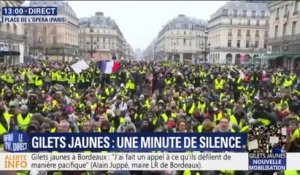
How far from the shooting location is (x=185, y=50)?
14750cm

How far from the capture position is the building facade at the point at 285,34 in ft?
174

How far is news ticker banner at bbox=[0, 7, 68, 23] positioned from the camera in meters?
8.01

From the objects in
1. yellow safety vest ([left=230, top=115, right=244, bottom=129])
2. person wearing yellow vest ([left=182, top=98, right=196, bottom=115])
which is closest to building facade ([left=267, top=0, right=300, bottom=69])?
person wearing yellow vest ([left=182, top=98, right=196, bottom=115])

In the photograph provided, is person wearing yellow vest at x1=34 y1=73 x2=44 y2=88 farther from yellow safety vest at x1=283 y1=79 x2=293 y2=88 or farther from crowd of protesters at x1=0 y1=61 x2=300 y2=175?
yellow safety vest at x1=283 y1=79 x2=293 y2=88

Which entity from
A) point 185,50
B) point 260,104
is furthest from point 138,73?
point 185,50

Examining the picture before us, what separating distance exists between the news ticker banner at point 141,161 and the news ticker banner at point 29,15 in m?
2.88

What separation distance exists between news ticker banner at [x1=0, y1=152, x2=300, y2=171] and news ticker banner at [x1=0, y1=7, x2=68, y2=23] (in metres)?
2.88

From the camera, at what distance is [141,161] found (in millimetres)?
6309

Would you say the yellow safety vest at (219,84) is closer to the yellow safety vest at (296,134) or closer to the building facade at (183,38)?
the yellow safety vest at (296,134)

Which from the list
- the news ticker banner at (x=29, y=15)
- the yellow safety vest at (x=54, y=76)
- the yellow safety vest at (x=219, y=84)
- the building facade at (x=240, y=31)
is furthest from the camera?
the building facade at (x=240, y=31)

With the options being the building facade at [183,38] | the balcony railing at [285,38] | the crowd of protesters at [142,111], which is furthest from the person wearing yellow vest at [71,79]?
the building facade at [183,38]

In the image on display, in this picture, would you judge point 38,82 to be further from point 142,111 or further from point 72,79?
point 142,111

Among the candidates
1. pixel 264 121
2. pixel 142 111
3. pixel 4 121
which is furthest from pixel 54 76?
pixel 264 121

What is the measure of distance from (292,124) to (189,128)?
2.14 m
